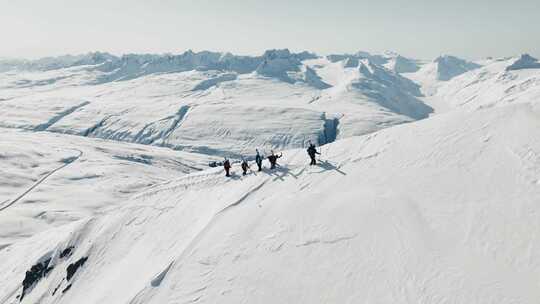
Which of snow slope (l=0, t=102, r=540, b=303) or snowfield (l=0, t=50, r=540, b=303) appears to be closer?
snow slope (l=0, t=102, r=540, b=303)

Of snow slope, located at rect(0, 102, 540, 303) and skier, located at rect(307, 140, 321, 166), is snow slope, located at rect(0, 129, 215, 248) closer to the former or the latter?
snow slope, located at rect(0, 102, 540, 303)

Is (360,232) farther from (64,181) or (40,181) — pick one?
(40,181)

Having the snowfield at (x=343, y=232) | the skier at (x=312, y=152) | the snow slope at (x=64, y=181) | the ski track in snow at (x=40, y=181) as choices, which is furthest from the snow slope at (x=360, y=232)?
the ski track in snow at (x=40, y=181)

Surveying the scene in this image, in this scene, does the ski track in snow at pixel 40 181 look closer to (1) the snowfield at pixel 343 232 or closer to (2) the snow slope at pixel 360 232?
(1) the snowfield at pixel 343 232

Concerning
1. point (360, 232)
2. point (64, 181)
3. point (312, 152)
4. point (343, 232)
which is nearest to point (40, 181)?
point (64, 181)

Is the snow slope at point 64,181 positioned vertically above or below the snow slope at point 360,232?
below

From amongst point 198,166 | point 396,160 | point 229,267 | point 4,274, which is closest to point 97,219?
point 4,274

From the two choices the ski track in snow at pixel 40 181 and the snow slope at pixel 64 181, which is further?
the ski track in snow at pixel 40 181

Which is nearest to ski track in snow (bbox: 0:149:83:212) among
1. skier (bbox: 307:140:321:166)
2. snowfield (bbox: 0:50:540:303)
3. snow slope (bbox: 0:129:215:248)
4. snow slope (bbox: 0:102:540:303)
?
snow slope (bbox: 0:129:215:248)

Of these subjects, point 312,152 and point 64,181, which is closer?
point 312,152
